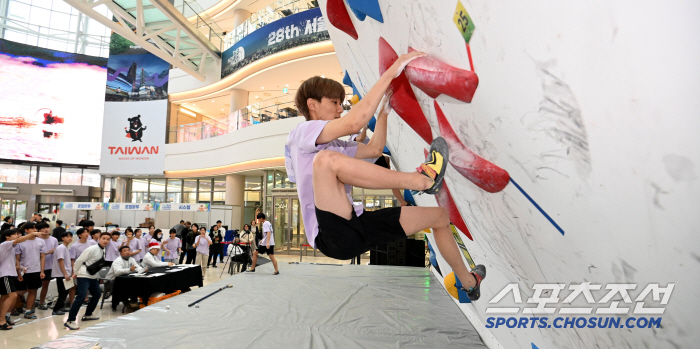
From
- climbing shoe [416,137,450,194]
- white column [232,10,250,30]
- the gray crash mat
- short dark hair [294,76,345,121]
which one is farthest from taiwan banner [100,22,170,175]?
climbing shoe [416,137,450,194]

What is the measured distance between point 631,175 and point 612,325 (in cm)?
62

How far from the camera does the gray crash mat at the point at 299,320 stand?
108 inches

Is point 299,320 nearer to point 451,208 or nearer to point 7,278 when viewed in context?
point 451,208

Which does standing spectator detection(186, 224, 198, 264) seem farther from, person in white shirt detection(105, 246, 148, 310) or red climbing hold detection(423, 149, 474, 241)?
red climbing hold detection(423, 149, 474, 241)

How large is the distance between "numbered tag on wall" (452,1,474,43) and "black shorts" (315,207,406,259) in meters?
0.75

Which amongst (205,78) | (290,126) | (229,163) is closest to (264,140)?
(290,126)

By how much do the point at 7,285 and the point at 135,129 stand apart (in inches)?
476

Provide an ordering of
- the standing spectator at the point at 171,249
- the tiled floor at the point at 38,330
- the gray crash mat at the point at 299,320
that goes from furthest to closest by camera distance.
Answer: the standing spectator at the point at 171,249, the tiled floor at the point at 38,330, the gray crash mat at the point at 299,320

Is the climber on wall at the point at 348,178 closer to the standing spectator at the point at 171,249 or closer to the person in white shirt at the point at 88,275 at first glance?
the person in white shirt at the point at 88,275

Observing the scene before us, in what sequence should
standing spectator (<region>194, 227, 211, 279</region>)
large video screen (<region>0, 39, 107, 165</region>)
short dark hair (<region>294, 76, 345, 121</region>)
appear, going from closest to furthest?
short dark hair (<region>294, 76, 345, 121</region>) < standing spectator (<region>194, 227, 211, 279</region>) < large video screen (<region>0, 39, 107, 165</region>)

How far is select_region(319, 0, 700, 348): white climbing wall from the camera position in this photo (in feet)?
1.77

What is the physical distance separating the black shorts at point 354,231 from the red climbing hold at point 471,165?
0.32m

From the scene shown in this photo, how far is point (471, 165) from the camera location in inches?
46.9

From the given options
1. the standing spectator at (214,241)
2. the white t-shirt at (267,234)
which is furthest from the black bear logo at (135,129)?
the white t-shirt at (267,234)
